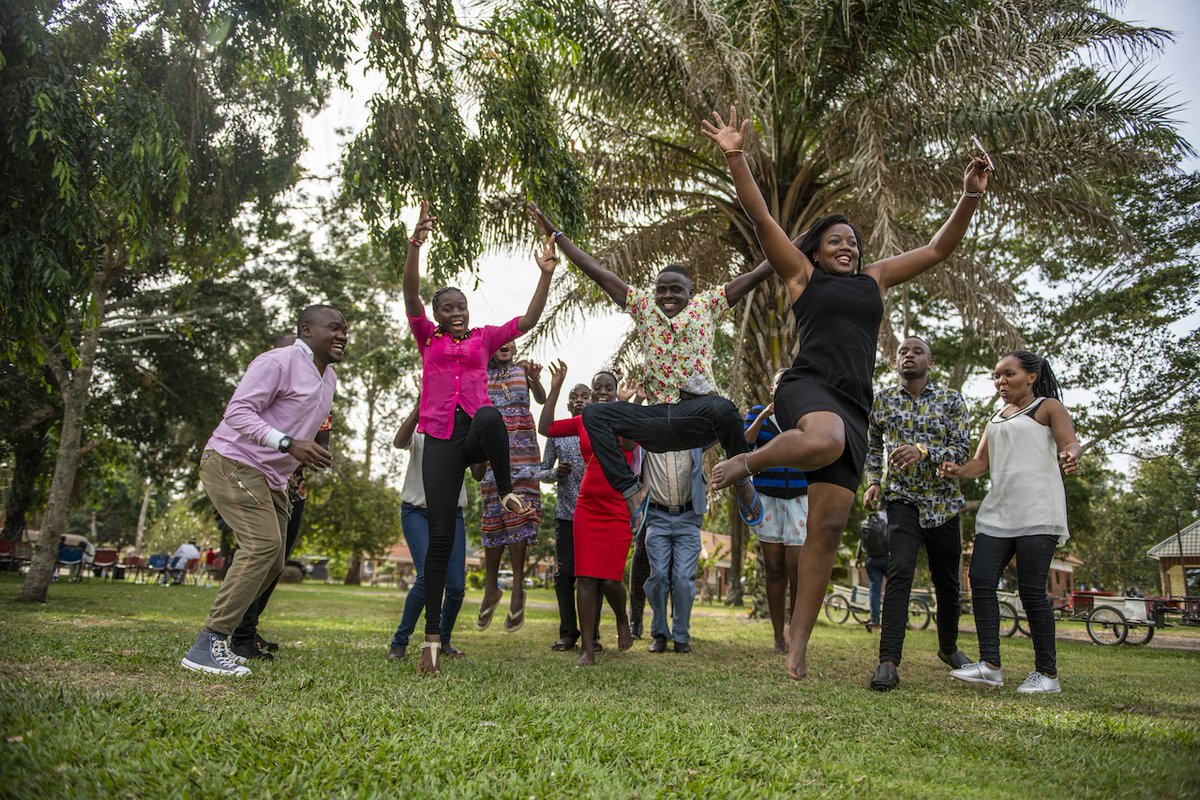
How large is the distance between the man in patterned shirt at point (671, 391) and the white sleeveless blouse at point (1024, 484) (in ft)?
5.13

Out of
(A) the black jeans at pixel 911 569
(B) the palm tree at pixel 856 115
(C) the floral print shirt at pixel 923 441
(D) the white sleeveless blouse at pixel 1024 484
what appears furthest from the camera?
(B) the palm tree at pixel 856 115

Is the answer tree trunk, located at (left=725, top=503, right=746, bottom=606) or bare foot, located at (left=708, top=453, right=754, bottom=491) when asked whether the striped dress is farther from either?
tree trunk, located at (left=725, top=503, right=746, bottom=606)

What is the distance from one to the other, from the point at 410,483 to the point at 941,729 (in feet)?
12.8

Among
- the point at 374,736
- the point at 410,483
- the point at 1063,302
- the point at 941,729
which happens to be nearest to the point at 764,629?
the point at 410,483

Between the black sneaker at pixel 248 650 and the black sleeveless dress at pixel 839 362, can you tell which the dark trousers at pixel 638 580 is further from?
the black sleeveless dress at pixel 839 362

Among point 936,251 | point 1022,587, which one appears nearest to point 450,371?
point 936,251

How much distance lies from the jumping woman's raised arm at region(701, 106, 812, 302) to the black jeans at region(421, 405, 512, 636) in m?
1.90

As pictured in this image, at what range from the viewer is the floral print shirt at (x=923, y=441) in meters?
5.62

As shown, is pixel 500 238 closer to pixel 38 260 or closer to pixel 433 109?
pixel 433 109

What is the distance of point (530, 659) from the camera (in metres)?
5.96

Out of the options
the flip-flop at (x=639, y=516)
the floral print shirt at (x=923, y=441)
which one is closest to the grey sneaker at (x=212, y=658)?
the flip-flop at (x=639, y=516)

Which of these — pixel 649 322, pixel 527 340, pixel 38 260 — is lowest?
pixel 649 322

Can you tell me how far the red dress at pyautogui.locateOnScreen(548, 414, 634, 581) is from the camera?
5.82 m

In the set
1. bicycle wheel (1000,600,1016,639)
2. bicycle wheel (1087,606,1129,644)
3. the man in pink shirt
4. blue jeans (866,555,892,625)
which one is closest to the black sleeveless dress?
the man in pink shirt
